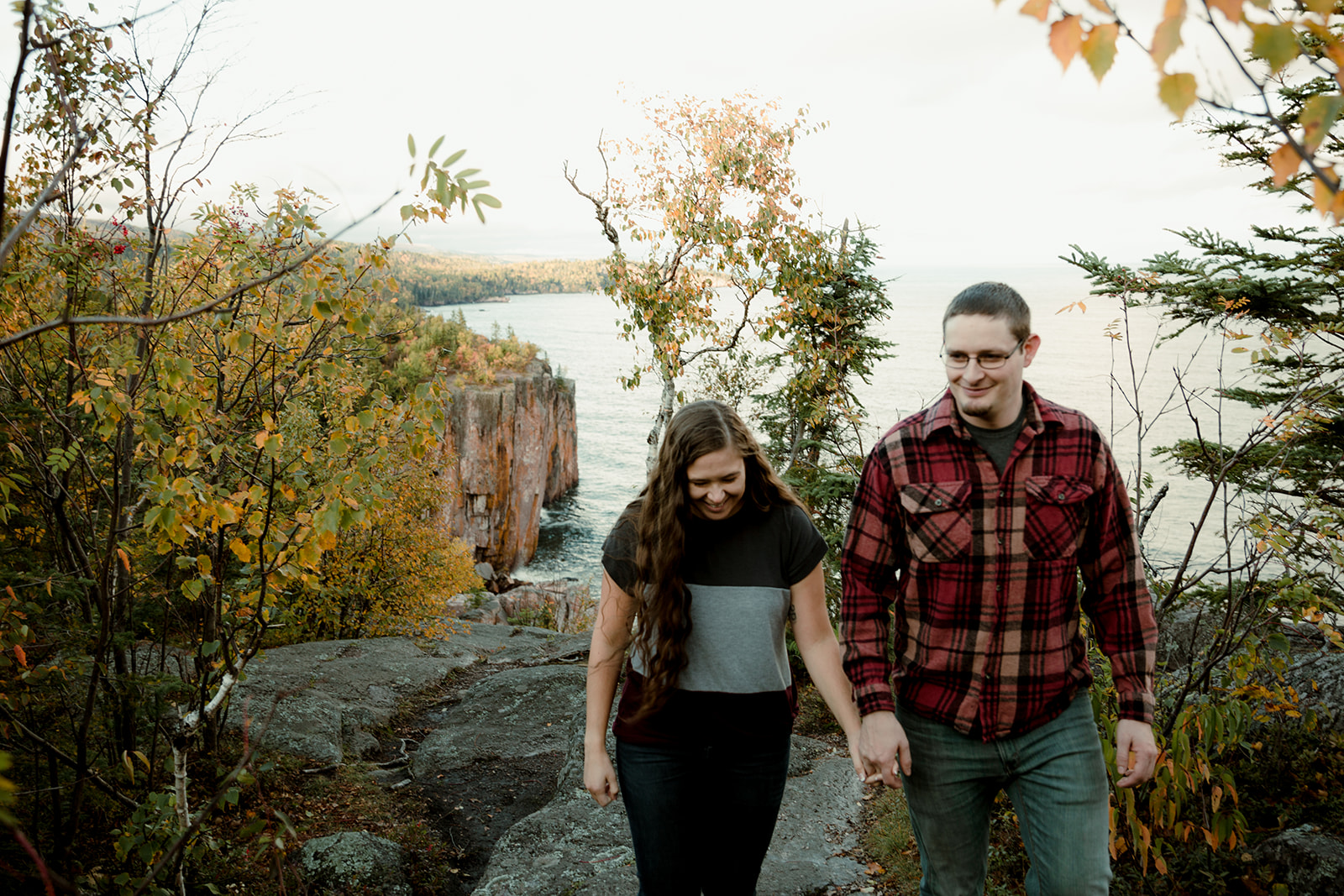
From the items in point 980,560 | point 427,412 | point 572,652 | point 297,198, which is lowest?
point 572,652

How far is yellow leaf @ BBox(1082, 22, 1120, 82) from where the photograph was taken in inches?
38.4

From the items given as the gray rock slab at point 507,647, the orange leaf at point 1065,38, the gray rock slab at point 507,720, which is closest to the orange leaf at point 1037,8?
the orange leaf at point 1065,38

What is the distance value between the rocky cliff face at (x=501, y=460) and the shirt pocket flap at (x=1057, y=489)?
23.3 meters

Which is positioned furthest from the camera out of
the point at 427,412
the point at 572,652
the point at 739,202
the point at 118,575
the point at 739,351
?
the point at 739,351

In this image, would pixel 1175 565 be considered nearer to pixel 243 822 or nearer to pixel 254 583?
pixel 254 583

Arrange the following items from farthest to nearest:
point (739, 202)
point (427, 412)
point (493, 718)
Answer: point (739, 202) < point (493, 718) < point (427, 412)

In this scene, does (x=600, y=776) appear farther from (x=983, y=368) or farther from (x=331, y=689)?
(x=331, y=689)

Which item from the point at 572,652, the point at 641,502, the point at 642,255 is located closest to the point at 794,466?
the point at 642,255

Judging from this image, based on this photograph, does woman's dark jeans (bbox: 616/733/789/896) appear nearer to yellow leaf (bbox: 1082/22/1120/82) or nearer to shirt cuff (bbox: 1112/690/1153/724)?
shirt cuff (bbox: 1112/690/1153/724)

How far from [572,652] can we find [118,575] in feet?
27.3

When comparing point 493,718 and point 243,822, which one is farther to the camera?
point 493,718

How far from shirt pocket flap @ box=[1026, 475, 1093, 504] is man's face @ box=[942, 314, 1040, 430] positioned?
199 millimetres

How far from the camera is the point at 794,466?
889 cm

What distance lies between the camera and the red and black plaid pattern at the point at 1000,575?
2.13 m
